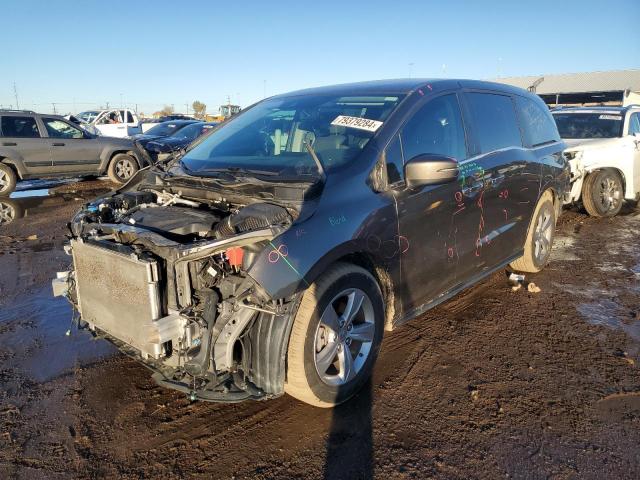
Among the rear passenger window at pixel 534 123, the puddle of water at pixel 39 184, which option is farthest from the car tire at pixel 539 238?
the puddle of water at pixel 39 184

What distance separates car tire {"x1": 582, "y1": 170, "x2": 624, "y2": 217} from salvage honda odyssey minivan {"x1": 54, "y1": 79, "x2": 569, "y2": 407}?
4.52 metres

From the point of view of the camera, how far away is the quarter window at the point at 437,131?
3.36 metres

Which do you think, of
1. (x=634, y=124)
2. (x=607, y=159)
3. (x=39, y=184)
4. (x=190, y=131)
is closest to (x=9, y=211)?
(x=39, y=184)

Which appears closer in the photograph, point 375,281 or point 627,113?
point 375,281

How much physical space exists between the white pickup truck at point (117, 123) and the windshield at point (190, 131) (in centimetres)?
836

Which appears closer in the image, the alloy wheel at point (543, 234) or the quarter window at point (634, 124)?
the alloy wheel at point (543, 234)

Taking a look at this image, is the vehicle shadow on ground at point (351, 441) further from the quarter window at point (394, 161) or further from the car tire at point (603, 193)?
the car tire at point (603, 193)

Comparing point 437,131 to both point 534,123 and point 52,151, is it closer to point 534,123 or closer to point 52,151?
point 534,123

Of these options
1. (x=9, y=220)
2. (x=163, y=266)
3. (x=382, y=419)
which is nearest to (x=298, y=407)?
(x=382, y=419)

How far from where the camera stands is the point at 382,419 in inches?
113

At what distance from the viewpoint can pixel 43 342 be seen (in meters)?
3.89

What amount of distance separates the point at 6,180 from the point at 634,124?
41.4 feet

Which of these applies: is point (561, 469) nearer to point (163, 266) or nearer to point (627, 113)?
point (163, 266)

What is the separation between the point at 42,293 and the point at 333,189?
3.65 m
